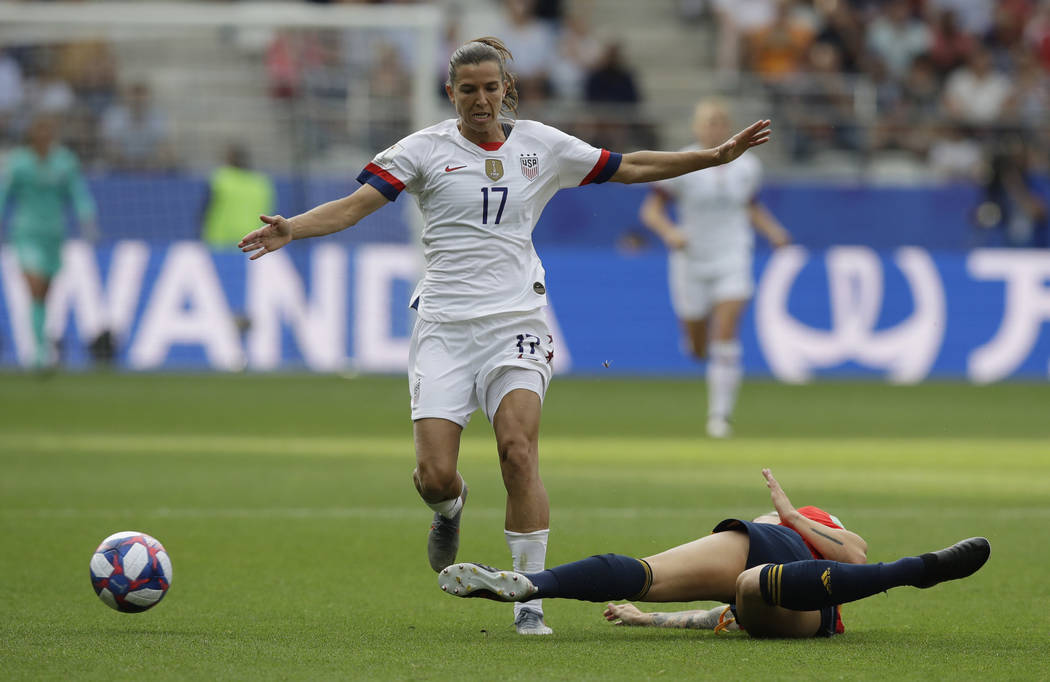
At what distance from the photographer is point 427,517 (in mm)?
9219

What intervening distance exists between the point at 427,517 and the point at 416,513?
0.21 meters

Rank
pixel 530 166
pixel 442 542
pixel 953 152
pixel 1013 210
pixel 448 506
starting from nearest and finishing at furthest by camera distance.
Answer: pixel 530 166 < pixel 448 506 < pixel 442 542 < pixel 1013 210 < pixel 953 152

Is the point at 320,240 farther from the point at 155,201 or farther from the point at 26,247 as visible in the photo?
the point at 26,247

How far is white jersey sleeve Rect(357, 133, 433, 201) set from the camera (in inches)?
244

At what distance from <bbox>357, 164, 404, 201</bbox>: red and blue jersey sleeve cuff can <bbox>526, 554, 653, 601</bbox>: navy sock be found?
1.57 m

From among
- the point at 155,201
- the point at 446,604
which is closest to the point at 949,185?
the point at 155,201

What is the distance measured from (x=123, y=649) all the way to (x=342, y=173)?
15.3m

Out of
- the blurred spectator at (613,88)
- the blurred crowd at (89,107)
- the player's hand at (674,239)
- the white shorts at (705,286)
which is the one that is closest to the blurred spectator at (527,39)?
the blurred spectator at (613,88)

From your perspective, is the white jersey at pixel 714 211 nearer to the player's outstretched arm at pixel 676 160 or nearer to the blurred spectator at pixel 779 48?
the player's outstretched arm at pixel 676 160

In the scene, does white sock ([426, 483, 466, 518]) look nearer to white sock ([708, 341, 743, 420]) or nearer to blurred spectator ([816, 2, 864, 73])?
white sock ([708, 341, 743, 420])

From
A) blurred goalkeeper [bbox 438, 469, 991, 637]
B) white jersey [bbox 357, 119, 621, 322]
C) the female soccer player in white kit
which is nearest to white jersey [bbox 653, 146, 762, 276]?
the female soccer player in white kit

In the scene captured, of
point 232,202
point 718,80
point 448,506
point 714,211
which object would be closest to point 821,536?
point 448,506

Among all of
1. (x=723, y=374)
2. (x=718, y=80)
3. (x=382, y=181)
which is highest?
(x=718, y=80)

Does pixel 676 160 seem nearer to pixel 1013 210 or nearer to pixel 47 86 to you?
pixel 1013 210
